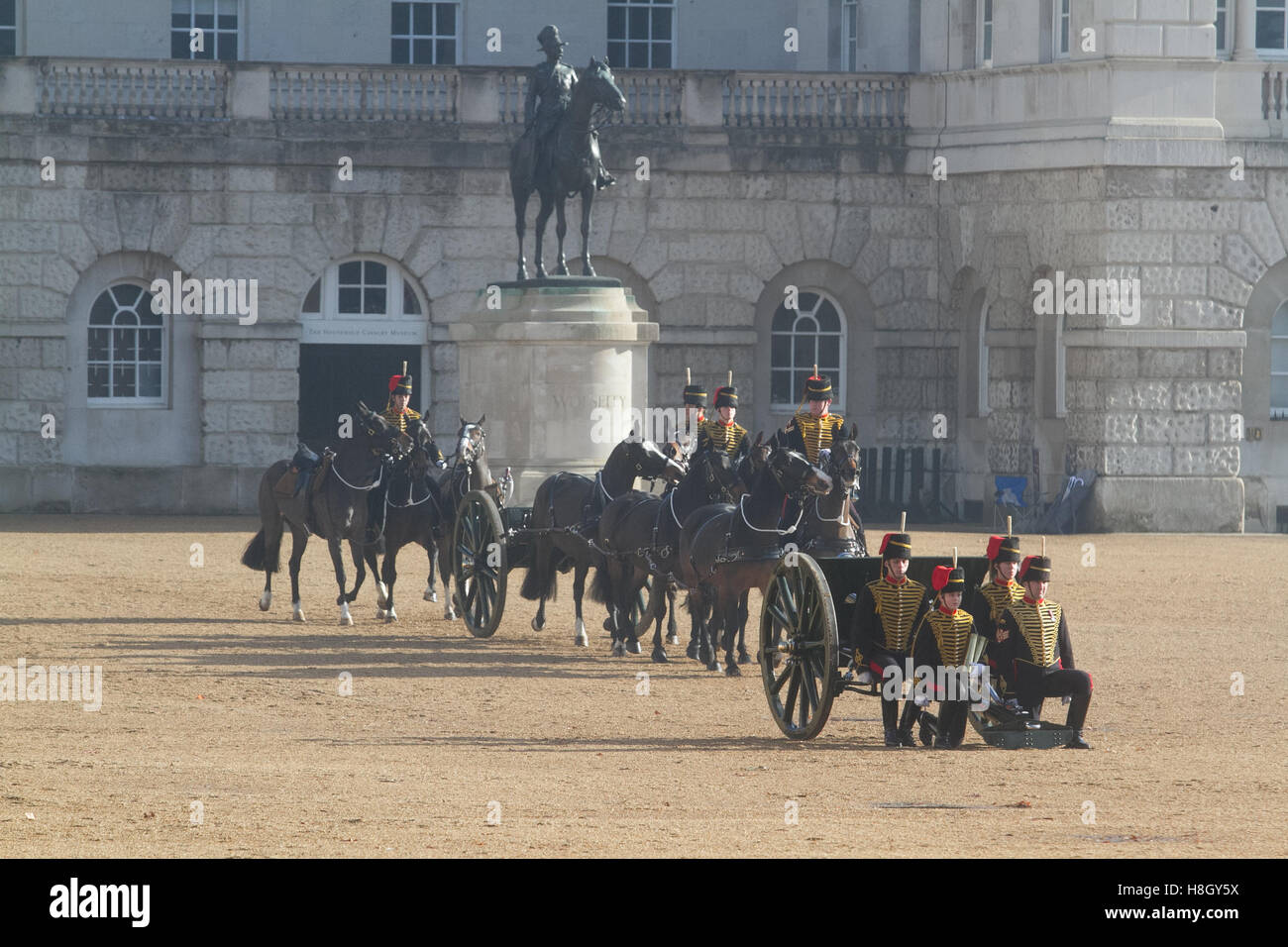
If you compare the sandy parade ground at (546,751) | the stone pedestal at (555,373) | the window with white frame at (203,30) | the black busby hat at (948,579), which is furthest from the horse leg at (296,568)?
the window with white frame at (203,30)

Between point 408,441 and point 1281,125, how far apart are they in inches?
541

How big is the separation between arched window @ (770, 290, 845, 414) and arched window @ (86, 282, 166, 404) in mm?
8059

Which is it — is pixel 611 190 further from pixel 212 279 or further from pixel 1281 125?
pixel 1281 125

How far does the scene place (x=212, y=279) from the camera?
29.6 m

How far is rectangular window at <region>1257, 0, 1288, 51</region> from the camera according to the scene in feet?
93.6

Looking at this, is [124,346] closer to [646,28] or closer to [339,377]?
[339,377]

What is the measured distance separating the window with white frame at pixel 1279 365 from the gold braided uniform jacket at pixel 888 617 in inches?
676

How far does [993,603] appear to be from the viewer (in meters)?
12.3

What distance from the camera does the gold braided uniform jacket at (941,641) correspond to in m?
12.1

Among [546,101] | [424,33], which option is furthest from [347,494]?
[424,33]

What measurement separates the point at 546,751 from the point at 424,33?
857 inches

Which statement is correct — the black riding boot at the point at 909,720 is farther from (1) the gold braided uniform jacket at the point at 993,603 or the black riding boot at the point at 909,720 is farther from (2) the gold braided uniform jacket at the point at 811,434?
(2) the gold braided uniform jacket at the point at 811,434

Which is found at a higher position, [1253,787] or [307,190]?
[307,190]

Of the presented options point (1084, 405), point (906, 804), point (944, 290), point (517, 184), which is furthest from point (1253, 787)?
point (944, 290)
